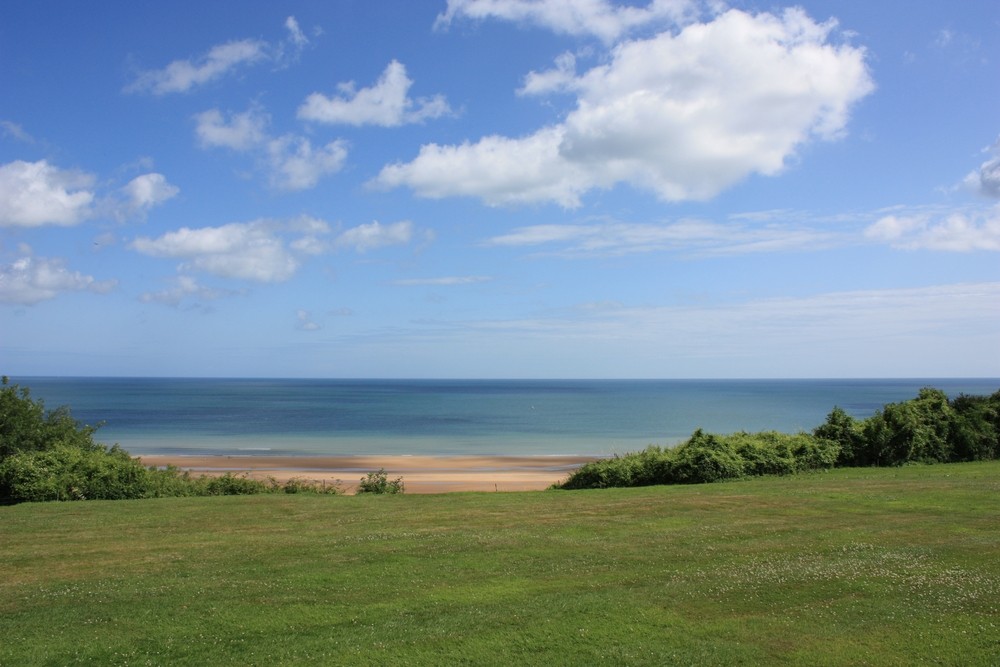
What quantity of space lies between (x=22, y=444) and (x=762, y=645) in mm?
24540

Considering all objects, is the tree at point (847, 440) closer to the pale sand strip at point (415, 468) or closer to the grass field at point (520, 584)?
the grass field at point (520, 584)

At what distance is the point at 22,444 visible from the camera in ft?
77.9

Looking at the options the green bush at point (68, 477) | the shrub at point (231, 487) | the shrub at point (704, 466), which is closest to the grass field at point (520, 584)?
the green bush at point (68, 477)

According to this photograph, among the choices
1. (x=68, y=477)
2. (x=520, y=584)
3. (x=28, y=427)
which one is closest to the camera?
(x=520, y=584)

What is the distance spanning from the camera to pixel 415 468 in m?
46.2

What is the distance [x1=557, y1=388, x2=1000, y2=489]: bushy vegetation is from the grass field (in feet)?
18.0

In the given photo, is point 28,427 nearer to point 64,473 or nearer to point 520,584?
point 64,473

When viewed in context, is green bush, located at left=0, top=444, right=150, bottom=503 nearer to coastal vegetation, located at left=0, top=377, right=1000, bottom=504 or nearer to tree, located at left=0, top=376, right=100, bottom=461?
coastal vegetation, located at left=0, top=377, right=1000, bottom=504

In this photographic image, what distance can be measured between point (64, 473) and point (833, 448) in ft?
87.2

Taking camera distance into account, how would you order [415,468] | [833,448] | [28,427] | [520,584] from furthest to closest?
[415,468], [833,448], [28,427], [520,584]

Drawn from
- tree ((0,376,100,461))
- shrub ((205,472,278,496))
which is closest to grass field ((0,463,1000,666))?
shrub ((205,472,278,496))

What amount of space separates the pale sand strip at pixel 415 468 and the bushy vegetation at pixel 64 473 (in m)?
11.7

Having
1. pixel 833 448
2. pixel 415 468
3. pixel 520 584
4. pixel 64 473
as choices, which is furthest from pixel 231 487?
pixel 415 468

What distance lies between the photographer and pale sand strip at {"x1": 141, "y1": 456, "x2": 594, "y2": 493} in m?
38.1
